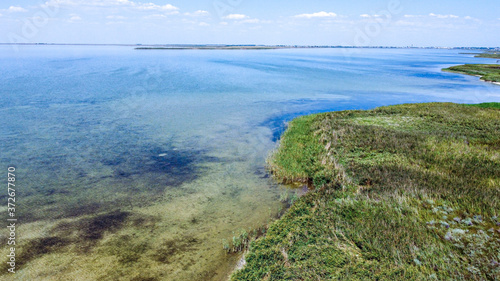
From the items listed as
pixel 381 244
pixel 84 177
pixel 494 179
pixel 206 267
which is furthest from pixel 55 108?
pixel 494 179

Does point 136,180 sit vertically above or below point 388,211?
below

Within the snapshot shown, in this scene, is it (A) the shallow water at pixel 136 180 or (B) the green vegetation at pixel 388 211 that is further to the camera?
(A) the shallow water at pixel 136 180

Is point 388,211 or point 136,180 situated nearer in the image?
point 388,211

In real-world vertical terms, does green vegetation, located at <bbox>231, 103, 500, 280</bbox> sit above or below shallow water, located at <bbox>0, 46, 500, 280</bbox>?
above

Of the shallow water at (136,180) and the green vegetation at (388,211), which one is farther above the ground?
the green vegetation at (388,211)

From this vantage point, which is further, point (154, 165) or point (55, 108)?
point (55, 108)

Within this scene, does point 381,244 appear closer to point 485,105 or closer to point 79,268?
point 79,268

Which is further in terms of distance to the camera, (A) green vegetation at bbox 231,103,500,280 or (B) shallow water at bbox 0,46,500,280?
(B) shallow water at bbox 0,46,500,280

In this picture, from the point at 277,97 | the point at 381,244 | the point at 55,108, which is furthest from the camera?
the point at 277,97
